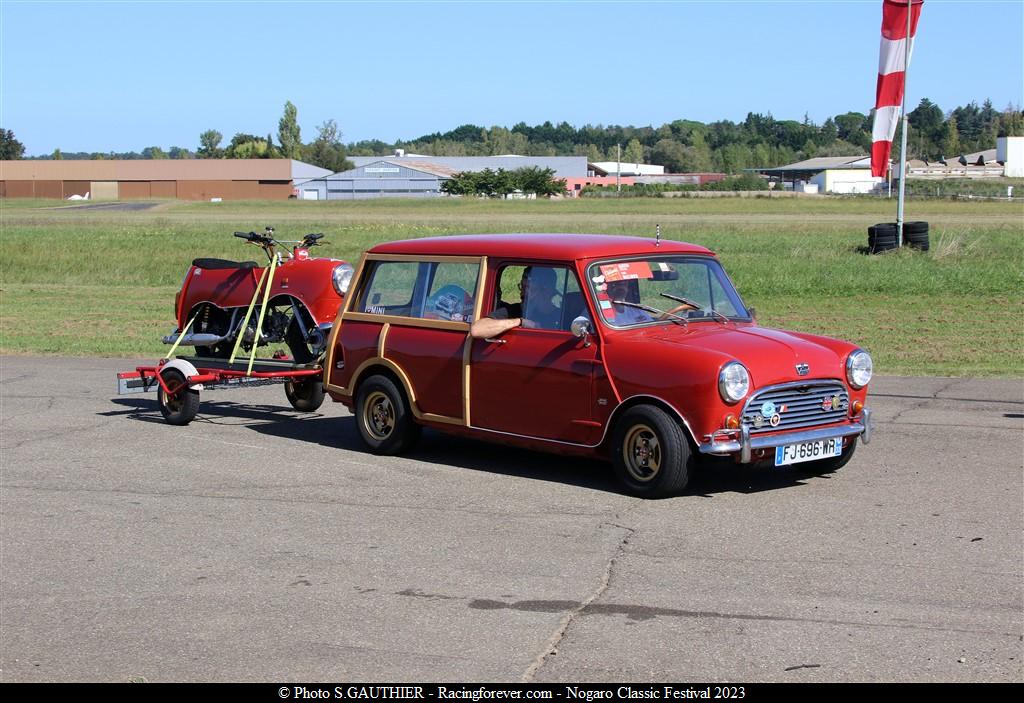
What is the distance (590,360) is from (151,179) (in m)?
123

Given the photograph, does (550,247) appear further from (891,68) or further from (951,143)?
(951,143)

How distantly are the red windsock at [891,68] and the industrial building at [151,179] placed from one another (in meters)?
103

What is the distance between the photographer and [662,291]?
29.3 ft

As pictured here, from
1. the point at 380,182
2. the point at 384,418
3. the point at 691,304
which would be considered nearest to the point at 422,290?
the point at 384,418

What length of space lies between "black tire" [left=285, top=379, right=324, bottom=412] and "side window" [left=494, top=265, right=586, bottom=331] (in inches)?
145

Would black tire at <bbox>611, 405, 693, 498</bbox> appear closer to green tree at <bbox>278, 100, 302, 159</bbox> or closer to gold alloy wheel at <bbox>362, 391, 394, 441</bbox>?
gold alloy wheel at <bbox>362, 391, 394, 441</bbox>

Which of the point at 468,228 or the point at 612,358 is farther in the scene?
the point at 468,228

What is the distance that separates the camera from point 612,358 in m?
8.36

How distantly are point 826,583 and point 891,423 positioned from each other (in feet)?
16.7

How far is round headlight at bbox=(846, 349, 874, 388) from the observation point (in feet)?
28.0

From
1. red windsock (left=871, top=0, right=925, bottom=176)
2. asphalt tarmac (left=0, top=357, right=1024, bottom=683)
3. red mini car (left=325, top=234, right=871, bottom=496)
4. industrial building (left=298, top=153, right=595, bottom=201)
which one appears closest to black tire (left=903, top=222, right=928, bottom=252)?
red windsock (left=871, top=0, right=925, bottom=176)
